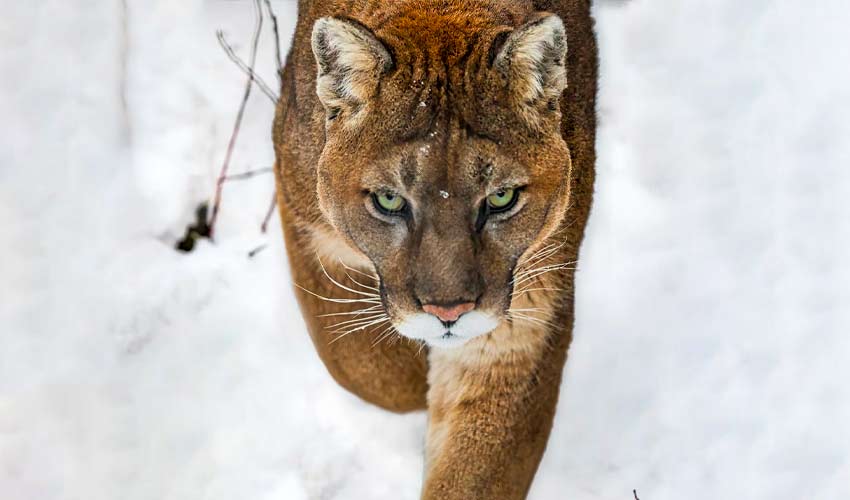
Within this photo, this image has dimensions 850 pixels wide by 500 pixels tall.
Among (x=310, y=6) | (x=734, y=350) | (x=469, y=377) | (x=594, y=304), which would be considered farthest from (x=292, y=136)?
(x=734, y=350)

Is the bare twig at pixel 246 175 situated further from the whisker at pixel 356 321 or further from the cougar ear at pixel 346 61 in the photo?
the cougar ear at pixel 346 61

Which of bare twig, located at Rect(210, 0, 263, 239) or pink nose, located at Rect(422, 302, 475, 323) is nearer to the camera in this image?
pink nose, located at Rect(422, 302, 475, 323)

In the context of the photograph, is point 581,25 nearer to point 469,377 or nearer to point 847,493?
point 469,377

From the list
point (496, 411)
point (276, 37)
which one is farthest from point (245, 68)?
point (496, 411)

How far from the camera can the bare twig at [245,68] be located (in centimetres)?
542

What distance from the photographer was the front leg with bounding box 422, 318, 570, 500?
414 cm

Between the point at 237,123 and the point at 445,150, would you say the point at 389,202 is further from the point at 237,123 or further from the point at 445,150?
the point at 237,123

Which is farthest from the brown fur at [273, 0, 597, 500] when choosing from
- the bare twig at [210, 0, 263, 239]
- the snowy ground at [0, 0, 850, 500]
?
the bare twig at [210, 0, 263, 239]

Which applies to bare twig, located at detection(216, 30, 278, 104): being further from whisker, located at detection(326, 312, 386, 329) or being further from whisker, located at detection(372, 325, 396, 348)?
whisker, located at detection(372, 325, 396, 348)

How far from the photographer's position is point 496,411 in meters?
4.18

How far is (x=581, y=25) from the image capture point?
409 cm

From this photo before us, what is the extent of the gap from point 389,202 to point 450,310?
1.18 feet

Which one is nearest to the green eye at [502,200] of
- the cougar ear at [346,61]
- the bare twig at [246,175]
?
the cougar ear at [346,61]

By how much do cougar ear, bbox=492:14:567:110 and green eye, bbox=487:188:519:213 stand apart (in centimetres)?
26
